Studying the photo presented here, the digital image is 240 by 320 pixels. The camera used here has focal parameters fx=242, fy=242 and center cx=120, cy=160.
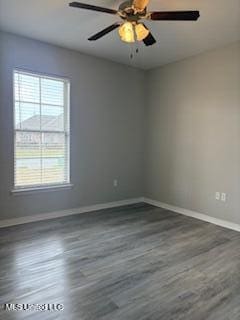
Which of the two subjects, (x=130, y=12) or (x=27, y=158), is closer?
(x=130, y=12)

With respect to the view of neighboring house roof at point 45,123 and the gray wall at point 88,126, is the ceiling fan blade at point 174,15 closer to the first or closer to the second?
the gray wall at point 88,126

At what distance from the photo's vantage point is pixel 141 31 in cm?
247

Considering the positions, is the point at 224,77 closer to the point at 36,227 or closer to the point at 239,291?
the point at 239,291

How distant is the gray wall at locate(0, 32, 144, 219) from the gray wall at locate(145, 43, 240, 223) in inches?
15.6

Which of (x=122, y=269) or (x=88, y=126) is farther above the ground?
(x=88, y=126)

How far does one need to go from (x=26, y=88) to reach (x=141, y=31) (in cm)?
203

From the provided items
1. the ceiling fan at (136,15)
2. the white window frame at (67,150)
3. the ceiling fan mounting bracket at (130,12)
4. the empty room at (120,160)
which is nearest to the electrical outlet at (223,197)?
the empty room at (120,160)

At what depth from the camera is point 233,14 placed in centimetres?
281

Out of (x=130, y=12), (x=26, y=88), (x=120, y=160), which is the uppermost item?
(x=130, y=12)

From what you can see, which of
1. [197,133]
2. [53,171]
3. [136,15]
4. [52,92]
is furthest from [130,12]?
[53,171]

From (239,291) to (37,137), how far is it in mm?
3257

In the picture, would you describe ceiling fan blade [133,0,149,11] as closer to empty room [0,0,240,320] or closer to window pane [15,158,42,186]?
empty room [0,0,240,320]

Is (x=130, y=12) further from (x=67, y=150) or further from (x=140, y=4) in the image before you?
(x=67, y=150)

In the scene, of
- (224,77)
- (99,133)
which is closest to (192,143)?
(224,77)
